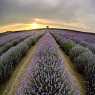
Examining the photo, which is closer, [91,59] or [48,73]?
[48,73]

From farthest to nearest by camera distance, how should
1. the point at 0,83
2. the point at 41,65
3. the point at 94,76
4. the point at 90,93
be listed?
the point at 0,83, the point at 94,76, the point at 90,93, the point at 41,65

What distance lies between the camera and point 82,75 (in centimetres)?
977

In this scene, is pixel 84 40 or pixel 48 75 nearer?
pixel 48 75

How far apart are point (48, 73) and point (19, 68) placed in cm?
459

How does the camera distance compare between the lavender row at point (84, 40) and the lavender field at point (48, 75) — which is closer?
the lavender field at point (48, 75)

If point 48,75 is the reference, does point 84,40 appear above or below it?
below

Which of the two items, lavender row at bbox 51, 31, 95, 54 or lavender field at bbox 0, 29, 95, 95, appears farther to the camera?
lavender row at bbox 51, 31, 95, 54

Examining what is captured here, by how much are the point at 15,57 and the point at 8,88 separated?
131 inches

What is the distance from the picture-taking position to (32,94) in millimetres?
5715

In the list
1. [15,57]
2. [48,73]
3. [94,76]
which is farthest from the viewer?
[15,57]

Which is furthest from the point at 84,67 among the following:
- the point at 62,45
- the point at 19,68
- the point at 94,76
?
the point at 62,45

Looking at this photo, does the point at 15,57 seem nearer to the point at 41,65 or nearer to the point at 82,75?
the point at 82,75

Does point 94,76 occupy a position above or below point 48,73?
below

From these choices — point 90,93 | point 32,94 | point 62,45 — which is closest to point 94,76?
point 90,93
